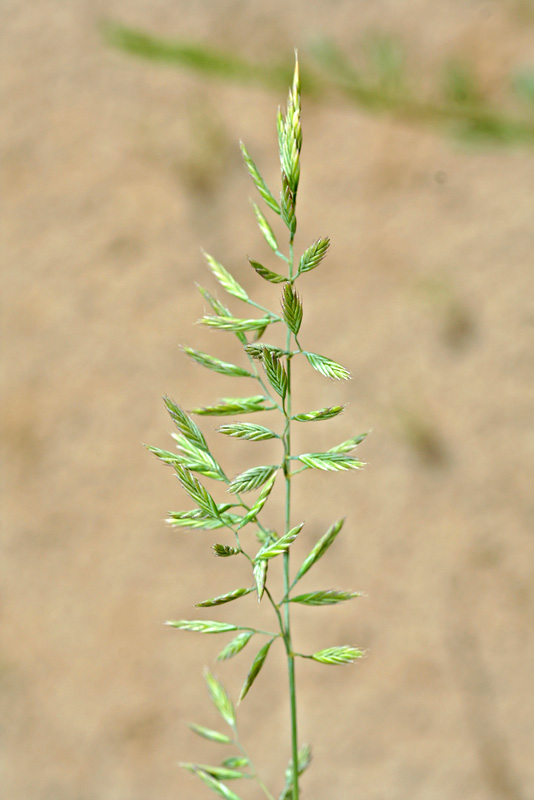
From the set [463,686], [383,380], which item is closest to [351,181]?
[383,380]

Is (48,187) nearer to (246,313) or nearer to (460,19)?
(246,313)

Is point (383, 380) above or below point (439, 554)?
above

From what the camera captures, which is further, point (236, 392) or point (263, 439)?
point (236, 392)

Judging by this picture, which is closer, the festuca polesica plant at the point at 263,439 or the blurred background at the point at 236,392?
the festuca polesica plant at the point at 263,439

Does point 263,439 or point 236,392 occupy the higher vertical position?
point 236,392

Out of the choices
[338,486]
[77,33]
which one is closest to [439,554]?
[338,486]

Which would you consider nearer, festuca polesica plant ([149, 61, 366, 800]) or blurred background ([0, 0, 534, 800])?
festuca polesica plant ([149, 61, 366, 800])

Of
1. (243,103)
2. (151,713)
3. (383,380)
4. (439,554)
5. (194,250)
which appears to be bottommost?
(151,713)
